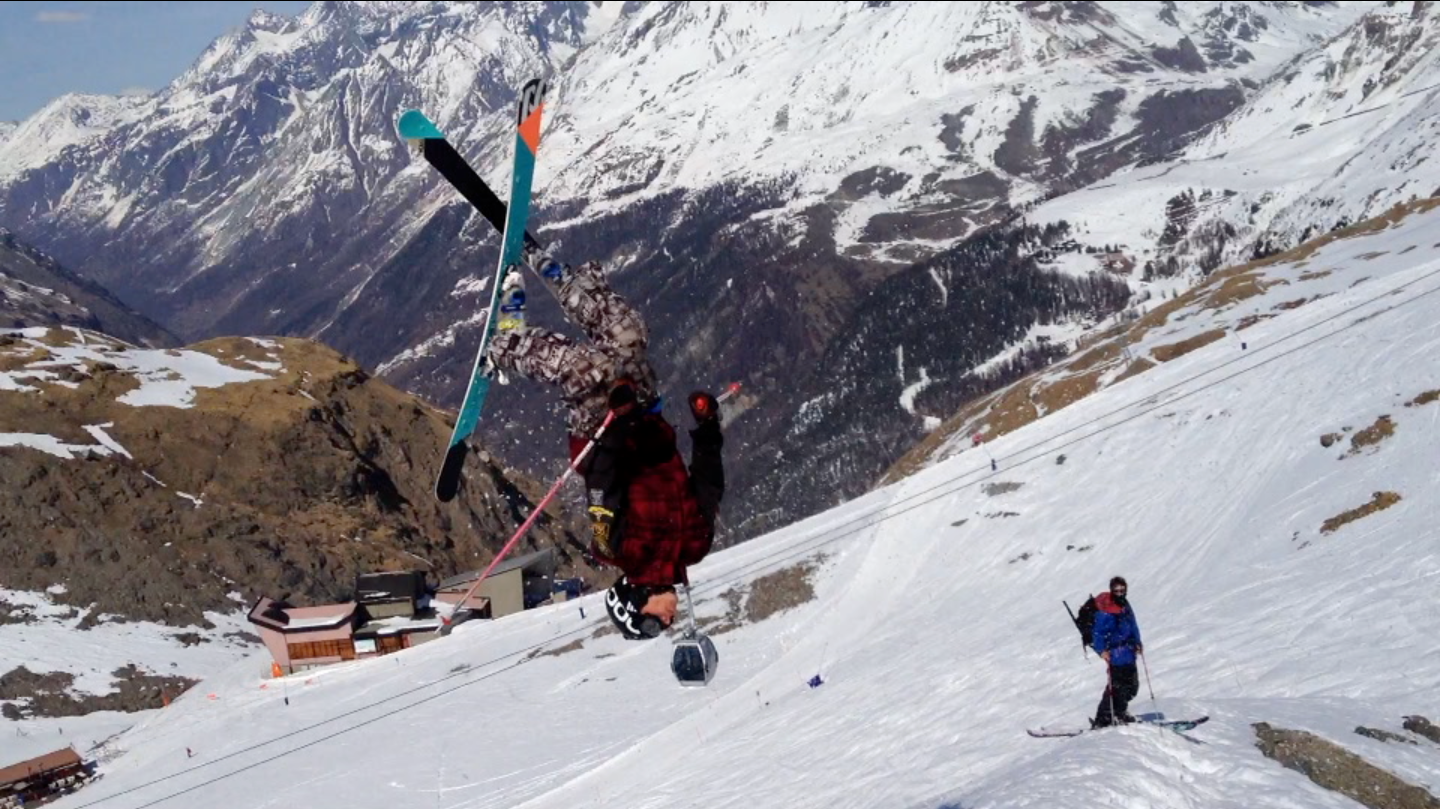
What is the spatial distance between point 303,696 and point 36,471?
55.7m

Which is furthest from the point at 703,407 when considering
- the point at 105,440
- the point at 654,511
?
the point at 105,440

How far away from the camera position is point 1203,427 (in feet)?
186

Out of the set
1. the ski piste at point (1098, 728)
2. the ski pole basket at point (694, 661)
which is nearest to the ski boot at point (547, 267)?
the ski pole basket at point (694, 661)

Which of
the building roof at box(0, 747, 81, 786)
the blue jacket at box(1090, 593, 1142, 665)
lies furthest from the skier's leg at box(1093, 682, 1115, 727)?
the building roof at box(0, 747, 81, 786)

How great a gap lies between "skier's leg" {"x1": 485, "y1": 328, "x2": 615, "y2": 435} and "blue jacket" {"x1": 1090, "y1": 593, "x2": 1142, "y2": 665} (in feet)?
45.3

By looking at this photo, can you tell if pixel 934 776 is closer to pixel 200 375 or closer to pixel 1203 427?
A: pixel 1203 427

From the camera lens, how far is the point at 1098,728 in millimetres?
23125

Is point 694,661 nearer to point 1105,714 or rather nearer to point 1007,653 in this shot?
point 1105,714

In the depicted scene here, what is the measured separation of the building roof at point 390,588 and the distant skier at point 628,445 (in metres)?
70.7

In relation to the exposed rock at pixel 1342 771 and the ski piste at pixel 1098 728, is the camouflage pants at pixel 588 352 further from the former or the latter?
the ski piste at pixel 1098 728

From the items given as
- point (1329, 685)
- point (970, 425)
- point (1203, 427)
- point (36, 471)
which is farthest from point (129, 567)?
point (1329, 685)

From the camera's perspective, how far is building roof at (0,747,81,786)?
58.7m

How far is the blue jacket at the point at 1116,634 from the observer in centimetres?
2273

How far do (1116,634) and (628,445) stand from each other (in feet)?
46.3
